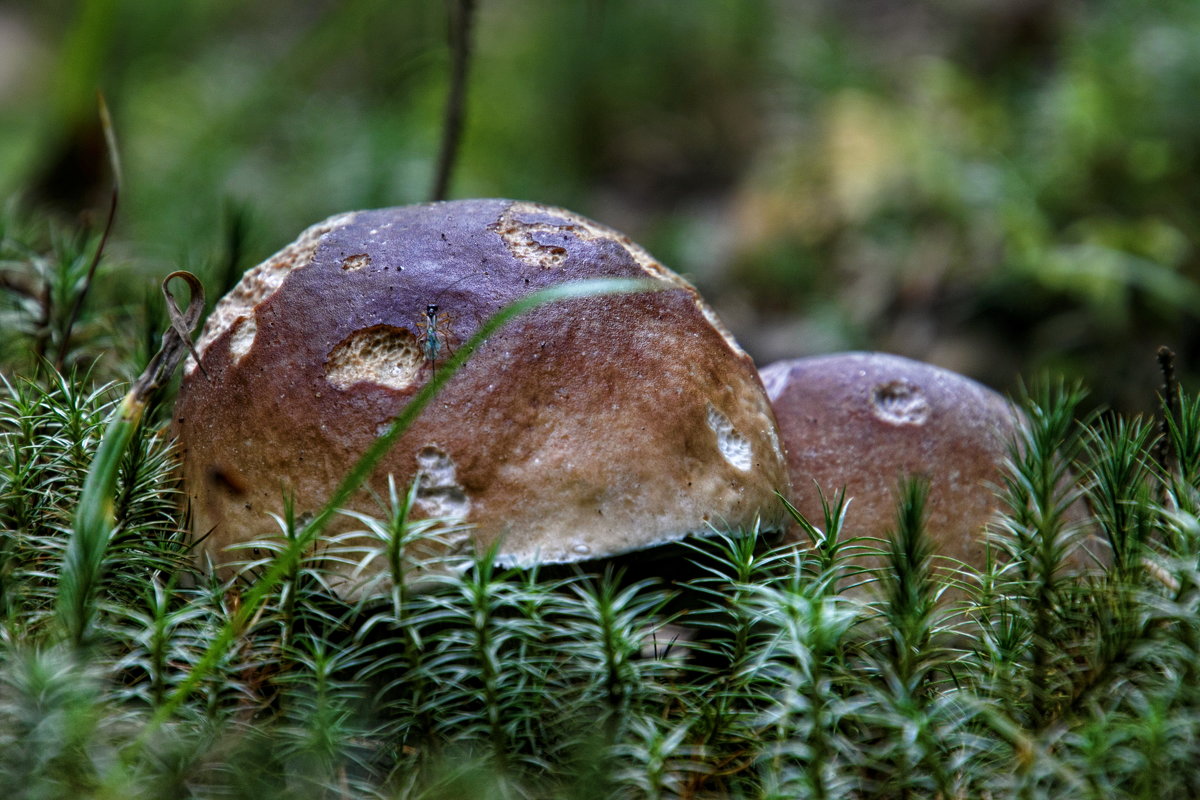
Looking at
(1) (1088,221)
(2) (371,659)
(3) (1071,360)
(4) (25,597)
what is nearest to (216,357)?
(4) (25,597)

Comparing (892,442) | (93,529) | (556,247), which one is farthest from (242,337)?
(892,442)

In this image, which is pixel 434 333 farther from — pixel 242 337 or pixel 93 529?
pixel 93 529

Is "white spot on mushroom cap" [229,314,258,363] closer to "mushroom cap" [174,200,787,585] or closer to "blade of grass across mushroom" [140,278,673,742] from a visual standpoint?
"mushroom cap" [174,200,787,585]

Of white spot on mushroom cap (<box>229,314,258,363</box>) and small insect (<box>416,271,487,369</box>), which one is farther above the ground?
small insect (<box>416,271,487,369</box>)

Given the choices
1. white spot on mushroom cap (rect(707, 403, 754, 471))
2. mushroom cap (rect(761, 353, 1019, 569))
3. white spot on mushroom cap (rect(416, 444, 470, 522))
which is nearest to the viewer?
white spot on mushroom cap (rect(416, 444, 470, 522))

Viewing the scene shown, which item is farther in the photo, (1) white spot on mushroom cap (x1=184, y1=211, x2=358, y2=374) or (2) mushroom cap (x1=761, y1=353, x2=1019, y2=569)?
(2) mushroom cap (x1=761, y1=353, x2=1019, y2=569)

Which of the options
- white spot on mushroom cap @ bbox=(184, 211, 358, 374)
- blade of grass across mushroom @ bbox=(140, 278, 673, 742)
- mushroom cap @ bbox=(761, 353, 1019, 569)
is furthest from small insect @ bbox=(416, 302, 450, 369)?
mushroom cap @ bbox=(761, 353, 1019, 569)

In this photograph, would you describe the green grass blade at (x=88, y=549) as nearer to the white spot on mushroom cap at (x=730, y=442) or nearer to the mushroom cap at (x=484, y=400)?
the mushroom cap at (x=484, y=400)

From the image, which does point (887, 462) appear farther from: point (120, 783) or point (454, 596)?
point (120, 783)

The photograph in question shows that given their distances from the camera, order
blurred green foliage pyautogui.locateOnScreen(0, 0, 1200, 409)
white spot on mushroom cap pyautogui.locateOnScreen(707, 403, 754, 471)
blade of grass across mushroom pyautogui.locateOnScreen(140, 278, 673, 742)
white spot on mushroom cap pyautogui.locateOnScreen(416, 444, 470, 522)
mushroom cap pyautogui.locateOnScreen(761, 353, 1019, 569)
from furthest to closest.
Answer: blurred green foliage pyautogui.locateOnScreen(0, 0, 1200, 409) → mushroom cap pyautogui.locateOnScreen(761, 353, 1019, 569) → white spot on mushroom cap pyautogui.locateOnScreen(707, 403, 754, 471) → white spot on mushroom cap pyautogui.locateOnScreen(416, 444, 470, 522) → blade of grass across mushroom pyautogui.locateOnScreen(140, 278, 673, 742)
